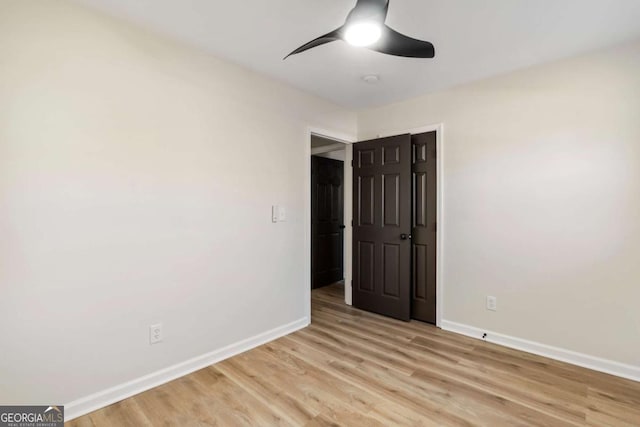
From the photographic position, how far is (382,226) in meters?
3.50

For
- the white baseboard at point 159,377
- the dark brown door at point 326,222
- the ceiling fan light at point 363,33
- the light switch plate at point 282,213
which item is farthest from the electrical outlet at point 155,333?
the dark brown door at point 326,222

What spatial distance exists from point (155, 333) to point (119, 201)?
0.94 meters

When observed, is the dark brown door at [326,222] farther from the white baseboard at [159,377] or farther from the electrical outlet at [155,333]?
the electrical outlet at [155,333]

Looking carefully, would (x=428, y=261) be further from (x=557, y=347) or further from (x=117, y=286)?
(x=117, y=286)

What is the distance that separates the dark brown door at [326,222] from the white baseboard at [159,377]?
1869mm

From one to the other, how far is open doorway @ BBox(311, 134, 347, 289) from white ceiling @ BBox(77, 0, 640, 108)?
1.93 metres

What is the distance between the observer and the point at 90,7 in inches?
73.2

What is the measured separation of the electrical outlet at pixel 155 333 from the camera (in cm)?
214

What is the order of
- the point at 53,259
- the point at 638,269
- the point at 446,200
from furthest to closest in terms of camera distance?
the point at 446,200
the point at 638,269
the point at 53,259

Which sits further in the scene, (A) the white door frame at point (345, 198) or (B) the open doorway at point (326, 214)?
(B) the open doorway at point (326, 214)

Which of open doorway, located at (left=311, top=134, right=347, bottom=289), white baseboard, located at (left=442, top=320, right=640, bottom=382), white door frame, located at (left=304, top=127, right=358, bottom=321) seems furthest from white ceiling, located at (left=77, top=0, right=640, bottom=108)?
white baseboard, located at (left=442, top=320, right=640, bottom=382)

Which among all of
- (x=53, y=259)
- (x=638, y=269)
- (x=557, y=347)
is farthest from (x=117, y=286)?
(x=638, y=269)

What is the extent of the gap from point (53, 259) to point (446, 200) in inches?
123

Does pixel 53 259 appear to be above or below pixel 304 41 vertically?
below
